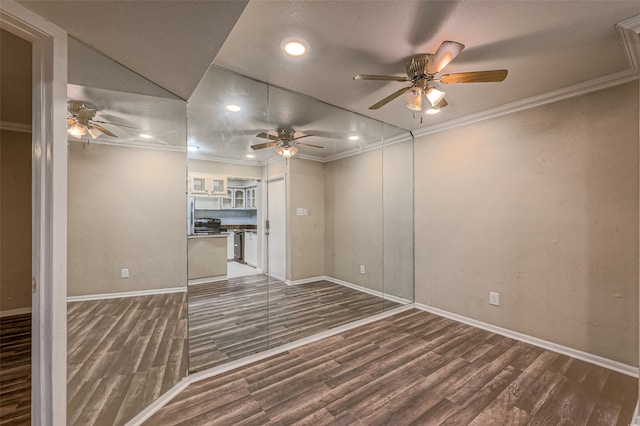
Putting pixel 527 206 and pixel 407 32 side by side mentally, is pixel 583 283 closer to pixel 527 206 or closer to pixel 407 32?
pixel 527 206

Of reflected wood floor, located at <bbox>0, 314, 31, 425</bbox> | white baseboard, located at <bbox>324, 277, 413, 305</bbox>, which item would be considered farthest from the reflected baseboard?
reflected wood floor, located at <bbox>0, 314, 31, 425</bbox>

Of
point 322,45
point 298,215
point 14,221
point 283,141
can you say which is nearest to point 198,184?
point 283,141

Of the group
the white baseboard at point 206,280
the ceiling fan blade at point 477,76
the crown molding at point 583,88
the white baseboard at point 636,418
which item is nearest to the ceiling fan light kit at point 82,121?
the white baseboard at point 206,280

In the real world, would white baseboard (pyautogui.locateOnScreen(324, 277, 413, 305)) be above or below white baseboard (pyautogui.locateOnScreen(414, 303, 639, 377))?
above

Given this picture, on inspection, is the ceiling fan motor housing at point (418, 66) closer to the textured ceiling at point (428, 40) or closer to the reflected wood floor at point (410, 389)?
the textured ceiling at point (428, 40)

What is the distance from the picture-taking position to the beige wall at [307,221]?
4113 millimetres

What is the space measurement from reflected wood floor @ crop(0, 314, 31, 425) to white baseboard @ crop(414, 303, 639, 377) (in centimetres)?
397

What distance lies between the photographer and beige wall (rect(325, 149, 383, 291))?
4008 mm

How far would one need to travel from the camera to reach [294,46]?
1886mm

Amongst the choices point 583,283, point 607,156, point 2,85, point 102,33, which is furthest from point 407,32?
point 2,85

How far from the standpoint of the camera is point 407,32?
1736mm

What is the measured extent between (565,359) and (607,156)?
1.90 meters

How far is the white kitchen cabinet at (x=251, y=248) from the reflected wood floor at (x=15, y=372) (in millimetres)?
2009

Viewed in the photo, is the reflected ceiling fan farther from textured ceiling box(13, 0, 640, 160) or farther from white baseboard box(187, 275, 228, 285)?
white baseboard box(187, 275, 228, 285)
